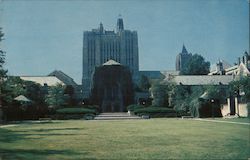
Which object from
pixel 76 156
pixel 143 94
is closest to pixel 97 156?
pixel 76 156

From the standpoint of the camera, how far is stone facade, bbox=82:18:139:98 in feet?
388

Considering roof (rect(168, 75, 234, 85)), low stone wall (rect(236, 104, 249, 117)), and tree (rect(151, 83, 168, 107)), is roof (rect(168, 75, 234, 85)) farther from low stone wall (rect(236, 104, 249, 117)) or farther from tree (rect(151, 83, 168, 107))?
low stone wall (rect(236, 104, 249, 117))

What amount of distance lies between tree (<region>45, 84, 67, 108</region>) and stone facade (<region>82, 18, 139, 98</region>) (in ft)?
163

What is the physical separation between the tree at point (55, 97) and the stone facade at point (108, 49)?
49.6 m

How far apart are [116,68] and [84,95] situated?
19.0 metres

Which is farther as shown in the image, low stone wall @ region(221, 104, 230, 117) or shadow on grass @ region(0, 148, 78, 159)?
low stone wall @ region(221, 104, 230, 117)

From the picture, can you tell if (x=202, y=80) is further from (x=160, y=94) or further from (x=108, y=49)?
(x=108, y=49)

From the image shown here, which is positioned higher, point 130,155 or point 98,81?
point 98,81

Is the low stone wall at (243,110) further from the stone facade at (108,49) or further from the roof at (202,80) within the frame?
the stone facade at (108,49)

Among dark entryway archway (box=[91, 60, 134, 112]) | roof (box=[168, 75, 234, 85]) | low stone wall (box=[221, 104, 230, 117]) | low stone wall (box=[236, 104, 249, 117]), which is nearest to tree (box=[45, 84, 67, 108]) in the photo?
dark entryway archway (box=[91, 60, 134, 112])

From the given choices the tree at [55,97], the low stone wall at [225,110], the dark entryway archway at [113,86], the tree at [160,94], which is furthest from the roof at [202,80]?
the low stone wall at [225,110]

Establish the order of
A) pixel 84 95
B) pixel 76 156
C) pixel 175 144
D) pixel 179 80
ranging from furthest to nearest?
pixel 84 95, pixel 179 80, pixel 175 144, pixel 76 156

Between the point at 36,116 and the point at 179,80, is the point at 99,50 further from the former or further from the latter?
the point at 36,116

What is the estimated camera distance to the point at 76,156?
1046cm
